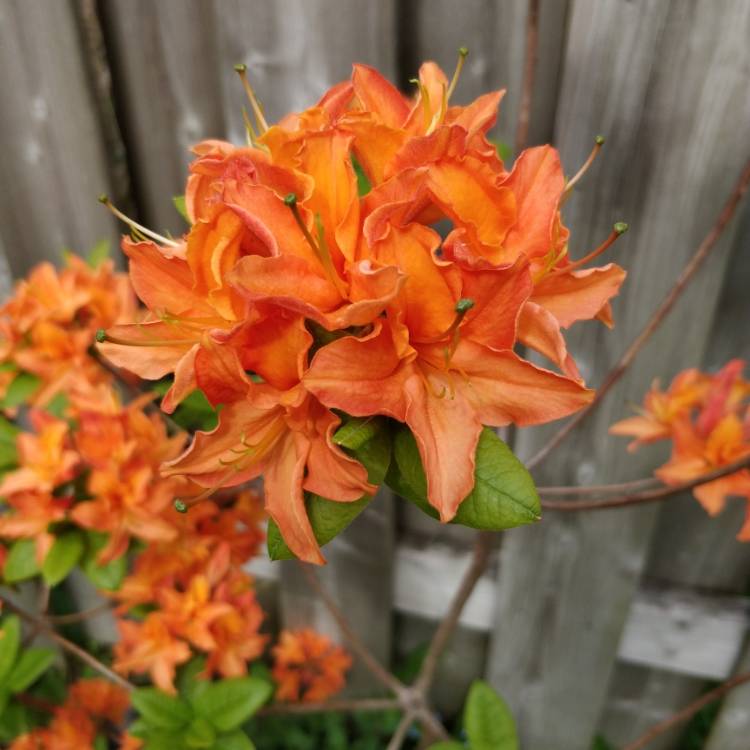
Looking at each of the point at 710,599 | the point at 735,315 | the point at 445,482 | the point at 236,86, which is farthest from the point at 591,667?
the point at 236,86

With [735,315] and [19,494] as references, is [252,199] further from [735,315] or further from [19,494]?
[735,315]

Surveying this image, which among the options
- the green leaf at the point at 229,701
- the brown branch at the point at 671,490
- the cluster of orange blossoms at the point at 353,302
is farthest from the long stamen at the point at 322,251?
the green leaf at the point at 229,701

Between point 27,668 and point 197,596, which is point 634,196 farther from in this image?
point 27,668

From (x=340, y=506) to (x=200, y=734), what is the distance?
1.96 feet

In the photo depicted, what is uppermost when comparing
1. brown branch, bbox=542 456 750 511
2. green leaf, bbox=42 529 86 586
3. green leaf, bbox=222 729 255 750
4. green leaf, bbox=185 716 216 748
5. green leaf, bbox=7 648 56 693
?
brown branch, bbox=542 456 750 511

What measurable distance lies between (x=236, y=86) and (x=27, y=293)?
45 centimetres

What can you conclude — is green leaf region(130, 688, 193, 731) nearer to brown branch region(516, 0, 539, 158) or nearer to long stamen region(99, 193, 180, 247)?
long stamen region(99, 193, 180, 247)

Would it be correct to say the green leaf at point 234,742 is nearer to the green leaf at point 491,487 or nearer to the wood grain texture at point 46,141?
the green leaf at point 491,487

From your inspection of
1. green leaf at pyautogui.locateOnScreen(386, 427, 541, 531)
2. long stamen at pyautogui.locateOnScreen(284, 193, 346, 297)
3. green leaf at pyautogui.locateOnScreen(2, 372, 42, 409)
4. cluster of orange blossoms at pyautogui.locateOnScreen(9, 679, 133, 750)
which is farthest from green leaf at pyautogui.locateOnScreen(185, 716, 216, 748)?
long stamen at pyautogui.locateOnScreen(284, 193, 346, 297)

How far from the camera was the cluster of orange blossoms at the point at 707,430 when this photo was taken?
0.89 meters

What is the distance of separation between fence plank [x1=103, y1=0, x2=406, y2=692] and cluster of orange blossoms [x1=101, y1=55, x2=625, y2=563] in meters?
0.50

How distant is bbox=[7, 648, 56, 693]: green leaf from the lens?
1.09 metres

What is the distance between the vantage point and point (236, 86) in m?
1.11

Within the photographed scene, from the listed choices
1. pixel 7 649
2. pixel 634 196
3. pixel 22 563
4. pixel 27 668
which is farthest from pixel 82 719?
pixel 634 196
